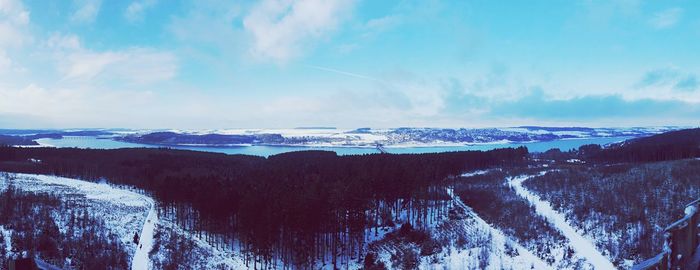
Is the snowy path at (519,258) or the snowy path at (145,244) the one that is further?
the snowy path at (145,244)

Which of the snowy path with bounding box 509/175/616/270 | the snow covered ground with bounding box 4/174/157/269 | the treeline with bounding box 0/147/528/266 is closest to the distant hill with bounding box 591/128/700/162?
the snowy path with bounding box 509/175/616/270

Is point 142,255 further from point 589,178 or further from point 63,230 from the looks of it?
point 589,178

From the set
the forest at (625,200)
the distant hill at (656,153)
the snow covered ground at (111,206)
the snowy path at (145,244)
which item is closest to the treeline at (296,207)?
the snowy path at (145,244)

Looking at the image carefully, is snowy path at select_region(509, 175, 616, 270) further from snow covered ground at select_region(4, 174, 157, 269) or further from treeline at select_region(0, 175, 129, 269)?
treeline at select_region(0, 175, 129, 269)

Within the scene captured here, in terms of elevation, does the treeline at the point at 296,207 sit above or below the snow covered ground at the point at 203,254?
above

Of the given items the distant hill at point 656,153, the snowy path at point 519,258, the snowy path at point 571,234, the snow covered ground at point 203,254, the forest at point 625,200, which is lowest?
the snow covered ground at point 203,254

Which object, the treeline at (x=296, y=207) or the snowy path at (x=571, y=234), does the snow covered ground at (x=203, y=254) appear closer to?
the treeline at (x=296, y=207)


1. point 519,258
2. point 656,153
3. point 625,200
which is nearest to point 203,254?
point 519,258

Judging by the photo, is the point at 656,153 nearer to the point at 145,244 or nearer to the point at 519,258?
the point at 519,258
